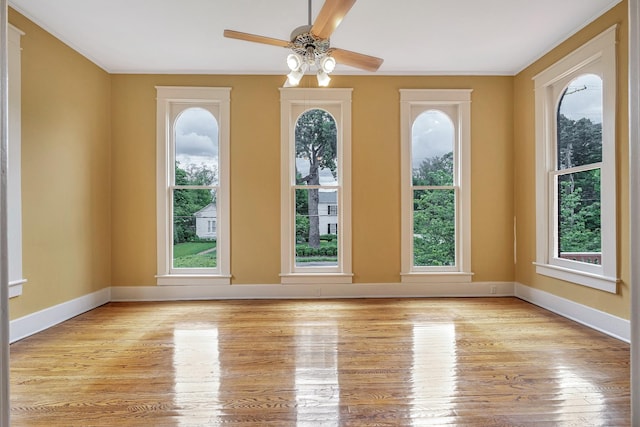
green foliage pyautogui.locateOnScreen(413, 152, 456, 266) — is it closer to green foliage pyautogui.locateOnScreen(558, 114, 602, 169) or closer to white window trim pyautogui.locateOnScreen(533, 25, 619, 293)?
white window trim pyautogui.locateOnScreen(533, 25, 619, 293)

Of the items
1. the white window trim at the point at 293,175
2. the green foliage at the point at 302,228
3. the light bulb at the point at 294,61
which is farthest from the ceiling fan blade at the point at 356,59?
the green foliage at the point at 302,228

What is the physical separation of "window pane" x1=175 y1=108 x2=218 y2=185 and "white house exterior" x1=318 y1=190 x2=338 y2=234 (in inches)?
54.8

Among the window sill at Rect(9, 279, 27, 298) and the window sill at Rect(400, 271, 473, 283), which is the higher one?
the window sill at Rect(9, 279, 27, 298)

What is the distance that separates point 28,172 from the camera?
3.26m

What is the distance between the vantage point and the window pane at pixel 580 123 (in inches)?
134

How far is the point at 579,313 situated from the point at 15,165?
17.7 feet

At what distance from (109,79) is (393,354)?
14.9 ft

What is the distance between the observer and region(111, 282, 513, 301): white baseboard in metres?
4.52

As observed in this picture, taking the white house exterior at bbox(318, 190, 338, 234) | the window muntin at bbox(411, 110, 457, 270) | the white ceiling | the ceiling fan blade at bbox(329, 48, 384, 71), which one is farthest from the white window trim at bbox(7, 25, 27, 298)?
the window muntin at bbox(411, 110, 457, 270)

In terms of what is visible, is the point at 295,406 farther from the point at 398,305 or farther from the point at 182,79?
the point at 182,79

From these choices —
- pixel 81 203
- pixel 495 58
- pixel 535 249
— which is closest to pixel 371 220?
pixel 535 249

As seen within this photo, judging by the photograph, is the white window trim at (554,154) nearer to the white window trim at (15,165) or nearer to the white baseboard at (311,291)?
the white baseboard at (311,291)

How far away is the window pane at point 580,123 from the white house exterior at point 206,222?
13.4 ft

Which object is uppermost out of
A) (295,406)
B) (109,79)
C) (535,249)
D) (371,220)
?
(109,79)
